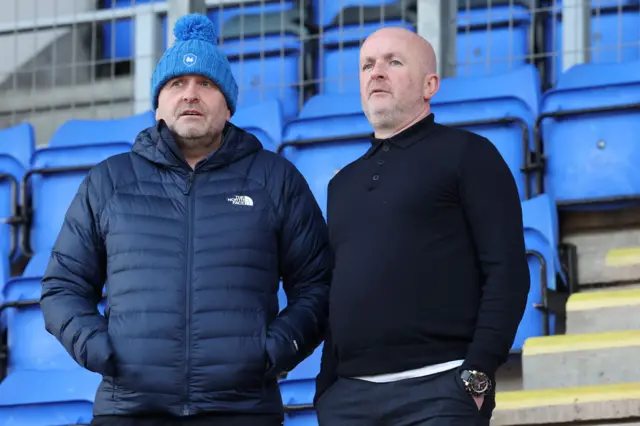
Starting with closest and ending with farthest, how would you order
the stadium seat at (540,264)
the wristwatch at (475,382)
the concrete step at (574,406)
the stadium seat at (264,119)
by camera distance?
the wristwatch at (475,382) → the concrete step at (574,406) → the stadium seat at (540,264) → the stadium seat at (264,119)

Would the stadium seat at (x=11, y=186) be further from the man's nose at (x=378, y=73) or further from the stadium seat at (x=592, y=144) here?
the man's nose at (x=378, y=73)

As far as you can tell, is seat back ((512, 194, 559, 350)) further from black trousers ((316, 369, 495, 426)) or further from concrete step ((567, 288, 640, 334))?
black trousers ((316, 369, 495, 426))

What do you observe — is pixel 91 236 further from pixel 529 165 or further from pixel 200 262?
pixel 529 165

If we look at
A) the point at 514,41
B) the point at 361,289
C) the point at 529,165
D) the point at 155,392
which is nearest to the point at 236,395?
the point at 155,392

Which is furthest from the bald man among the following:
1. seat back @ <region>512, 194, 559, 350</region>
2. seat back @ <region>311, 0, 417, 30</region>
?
seat back @ <region>311, 0, 417, 30</region>

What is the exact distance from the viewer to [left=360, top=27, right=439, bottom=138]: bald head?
7.55 ft

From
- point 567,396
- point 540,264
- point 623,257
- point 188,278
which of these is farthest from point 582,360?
point 188,278

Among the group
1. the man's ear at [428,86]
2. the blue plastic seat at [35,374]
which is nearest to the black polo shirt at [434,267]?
the man's ear at [428,86]

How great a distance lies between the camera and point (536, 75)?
172 inches

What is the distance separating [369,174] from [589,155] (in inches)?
71.0

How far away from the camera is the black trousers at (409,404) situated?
2.08 meters

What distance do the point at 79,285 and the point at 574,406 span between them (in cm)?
117

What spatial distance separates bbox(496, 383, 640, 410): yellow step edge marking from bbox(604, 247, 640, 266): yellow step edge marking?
2.24 ft

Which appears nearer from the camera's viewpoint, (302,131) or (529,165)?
(529,165)
